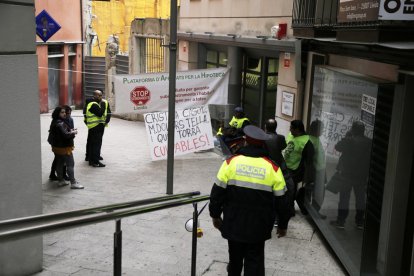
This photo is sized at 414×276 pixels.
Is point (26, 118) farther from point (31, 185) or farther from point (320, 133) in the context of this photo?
point (320, 133)

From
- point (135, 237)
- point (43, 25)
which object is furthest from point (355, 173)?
point (43, 25)

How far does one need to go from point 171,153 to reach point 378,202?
4457mm

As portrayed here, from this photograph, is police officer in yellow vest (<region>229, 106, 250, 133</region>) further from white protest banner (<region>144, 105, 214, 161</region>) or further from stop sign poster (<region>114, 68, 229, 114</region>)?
white protest banner (<region>144, 105, 214, 161</region>)

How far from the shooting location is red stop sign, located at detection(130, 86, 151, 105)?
33.3 feet

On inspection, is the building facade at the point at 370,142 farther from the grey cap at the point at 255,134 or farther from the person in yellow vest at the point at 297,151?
the grey cap at the point at 255,134

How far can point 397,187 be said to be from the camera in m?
5.57

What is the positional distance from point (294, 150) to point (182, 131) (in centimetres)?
373

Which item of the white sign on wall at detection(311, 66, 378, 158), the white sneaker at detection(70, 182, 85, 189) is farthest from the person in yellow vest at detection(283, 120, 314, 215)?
the white sneaker at detection(70, 182, 85, 189)

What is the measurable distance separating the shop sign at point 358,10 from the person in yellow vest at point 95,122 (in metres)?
6.68

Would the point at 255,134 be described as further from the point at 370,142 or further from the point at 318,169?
the point at 318,169

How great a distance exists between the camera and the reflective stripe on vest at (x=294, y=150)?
8.27m

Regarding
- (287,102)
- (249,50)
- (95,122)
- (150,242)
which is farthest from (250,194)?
(249,50)

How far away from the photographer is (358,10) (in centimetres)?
600

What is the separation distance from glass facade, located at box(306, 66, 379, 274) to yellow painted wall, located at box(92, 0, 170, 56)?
2544 centimetres
